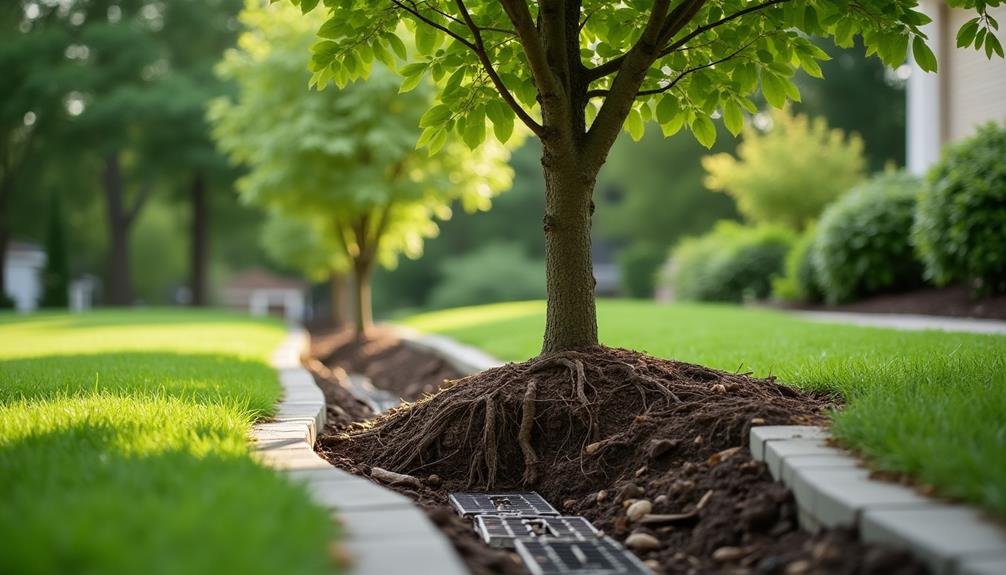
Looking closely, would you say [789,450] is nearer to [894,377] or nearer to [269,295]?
[894,377]

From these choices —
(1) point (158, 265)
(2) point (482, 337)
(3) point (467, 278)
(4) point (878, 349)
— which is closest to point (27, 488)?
(4) point (878, 349)

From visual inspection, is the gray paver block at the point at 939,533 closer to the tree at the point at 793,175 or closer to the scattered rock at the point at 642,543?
the scattered rock at the point at 642,543

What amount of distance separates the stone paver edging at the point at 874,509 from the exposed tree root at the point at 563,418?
0.59 meters

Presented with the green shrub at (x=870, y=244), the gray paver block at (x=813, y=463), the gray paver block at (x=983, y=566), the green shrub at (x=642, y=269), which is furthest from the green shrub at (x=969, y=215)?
the green shrub at (x=642, y=269)

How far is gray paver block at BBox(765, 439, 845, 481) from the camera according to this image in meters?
3.14

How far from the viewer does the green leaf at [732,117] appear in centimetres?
469

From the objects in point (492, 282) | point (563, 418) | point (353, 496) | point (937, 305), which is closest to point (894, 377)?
point (563, 418)

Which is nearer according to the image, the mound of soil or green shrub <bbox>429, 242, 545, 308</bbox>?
the mound of soil

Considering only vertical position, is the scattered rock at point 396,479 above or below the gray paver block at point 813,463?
below

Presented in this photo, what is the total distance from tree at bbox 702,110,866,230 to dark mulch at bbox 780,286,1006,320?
31.8 feet

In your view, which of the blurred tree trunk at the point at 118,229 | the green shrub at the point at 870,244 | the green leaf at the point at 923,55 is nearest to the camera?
the green leaf at the point at 923,55

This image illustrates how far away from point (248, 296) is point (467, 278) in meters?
18.7

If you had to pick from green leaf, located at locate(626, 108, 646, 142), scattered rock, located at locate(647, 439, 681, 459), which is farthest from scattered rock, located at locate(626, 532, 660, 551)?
green leaf, located at locate(626, 108, 646, 142)

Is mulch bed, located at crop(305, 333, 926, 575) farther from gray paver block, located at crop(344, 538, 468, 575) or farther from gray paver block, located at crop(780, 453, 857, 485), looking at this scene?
gray paver block, located at crop(344, 538, 468, 575)
